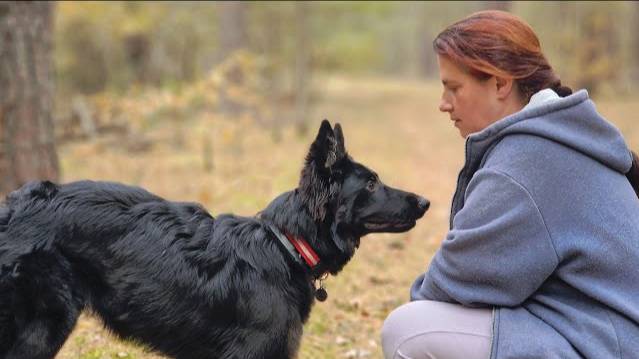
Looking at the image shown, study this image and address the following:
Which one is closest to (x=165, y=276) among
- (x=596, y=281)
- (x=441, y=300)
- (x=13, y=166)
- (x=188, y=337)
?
(x=188, y=337)

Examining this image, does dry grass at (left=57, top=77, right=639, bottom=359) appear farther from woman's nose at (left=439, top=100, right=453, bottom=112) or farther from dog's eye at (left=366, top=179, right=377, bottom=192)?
woman's nose at (left=439, top=100, right=453, bottom=112)

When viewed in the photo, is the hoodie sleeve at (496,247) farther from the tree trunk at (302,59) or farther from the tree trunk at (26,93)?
the tree trunk at (302,59)

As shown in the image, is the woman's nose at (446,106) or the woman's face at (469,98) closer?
the woman's face at (469,98)

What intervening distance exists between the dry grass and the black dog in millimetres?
411

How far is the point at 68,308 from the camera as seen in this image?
10.5 ft

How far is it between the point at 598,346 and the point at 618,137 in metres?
0.85

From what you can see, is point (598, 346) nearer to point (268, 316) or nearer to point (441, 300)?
point (441, 300)

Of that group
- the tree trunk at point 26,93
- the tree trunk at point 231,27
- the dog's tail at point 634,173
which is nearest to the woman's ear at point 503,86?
the dog's tail at point 634,173

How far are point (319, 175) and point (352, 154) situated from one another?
10.5 m

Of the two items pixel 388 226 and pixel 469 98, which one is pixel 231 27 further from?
pixel 469 98

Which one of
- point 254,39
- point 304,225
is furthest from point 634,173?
point 254,39

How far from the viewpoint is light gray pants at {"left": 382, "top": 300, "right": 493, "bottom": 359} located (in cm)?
280

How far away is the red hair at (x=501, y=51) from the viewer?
9.25ft

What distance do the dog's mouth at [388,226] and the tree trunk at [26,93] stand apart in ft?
13.7
